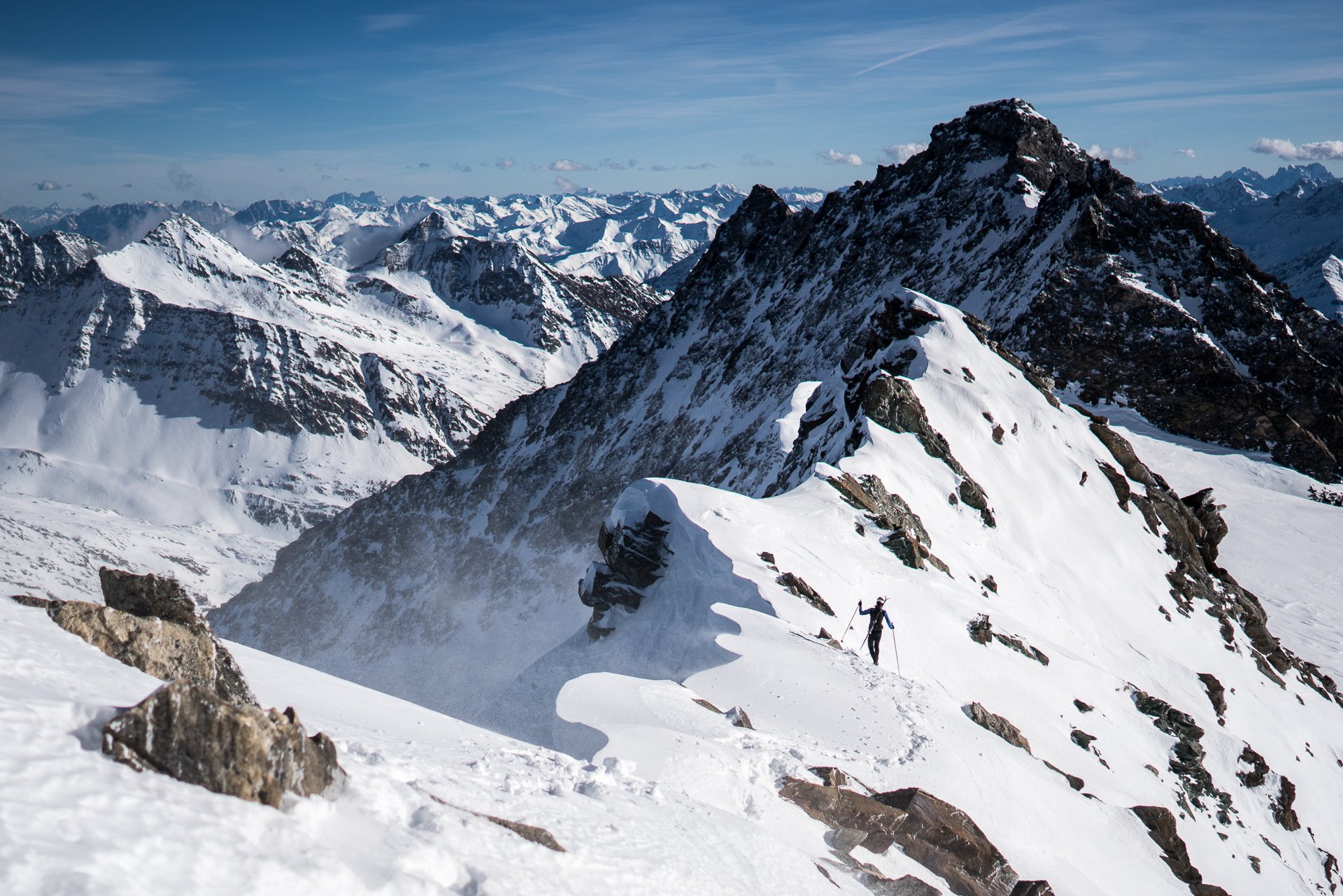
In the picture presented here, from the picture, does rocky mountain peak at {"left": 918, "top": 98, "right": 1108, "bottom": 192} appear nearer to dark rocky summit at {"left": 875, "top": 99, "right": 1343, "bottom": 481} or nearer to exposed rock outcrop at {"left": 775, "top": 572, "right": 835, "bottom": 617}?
dark rocky summit at {"left": 875, "top": 99, "right": 1343, "bottom": 481}

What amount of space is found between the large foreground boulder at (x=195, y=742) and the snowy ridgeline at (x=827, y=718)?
0.49 ft

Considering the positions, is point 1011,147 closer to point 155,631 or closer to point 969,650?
point 969,650

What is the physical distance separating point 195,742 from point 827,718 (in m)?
12.4

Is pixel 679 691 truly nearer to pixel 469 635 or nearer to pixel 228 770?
pixel 228 770

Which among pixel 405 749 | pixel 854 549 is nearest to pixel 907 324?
pixel 854 549

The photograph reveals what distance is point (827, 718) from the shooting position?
627 inches

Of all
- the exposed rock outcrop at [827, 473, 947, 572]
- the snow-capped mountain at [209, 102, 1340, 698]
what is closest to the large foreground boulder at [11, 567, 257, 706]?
the snow-capped mountain at [209, 102, 1340, 698]

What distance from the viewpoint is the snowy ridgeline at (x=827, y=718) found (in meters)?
6.34

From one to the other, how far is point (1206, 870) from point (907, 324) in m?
30.4

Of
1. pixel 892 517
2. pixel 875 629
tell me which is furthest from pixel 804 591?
pixel 892 517

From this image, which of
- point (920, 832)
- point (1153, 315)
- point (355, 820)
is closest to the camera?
point (355, 820)

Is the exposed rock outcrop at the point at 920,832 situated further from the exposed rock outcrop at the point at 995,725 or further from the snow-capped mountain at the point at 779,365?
→ the snow-capped mountain at the point at 779,365

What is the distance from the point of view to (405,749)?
32.2 ft

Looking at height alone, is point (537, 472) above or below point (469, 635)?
above
